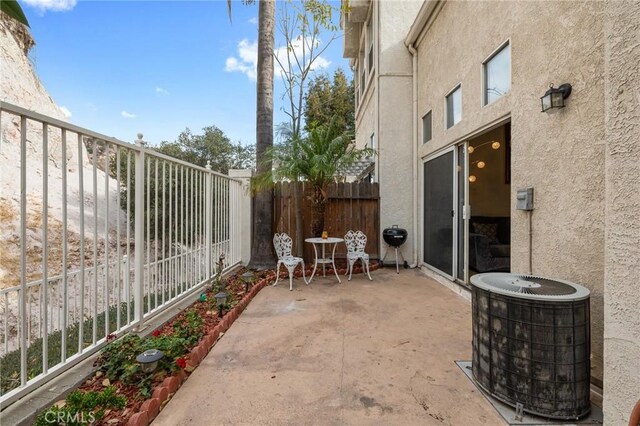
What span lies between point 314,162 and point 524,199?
3562 mm

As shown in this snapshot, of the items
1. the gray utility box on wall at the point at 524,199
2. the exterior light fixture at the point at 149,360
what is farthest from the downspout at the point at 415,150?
the exterior light fixture at the point at 149,360

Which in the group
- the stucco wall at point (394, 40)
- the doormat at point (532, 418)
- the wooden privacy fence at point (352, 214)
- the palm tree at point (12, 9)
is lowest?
the doormat at point (532, 418)

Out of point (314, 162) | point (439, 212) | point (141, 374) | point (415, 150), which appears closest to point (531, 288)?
point (141, 374)

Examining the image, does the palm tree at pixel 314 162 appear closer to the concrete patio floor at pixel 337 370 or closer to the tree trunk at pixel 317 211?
the tree trunk at pixel 317 211

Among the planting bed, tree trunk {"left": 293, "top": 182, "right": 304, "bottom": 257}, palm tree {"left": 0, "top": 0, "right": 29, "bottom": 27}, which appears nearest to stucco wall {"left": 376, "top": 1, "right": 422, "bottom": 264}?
tree trunk {"left": 293, "top": 182, "right": 304, "bottom": 257}

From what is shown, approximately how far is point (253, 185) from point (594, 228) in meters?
5.18

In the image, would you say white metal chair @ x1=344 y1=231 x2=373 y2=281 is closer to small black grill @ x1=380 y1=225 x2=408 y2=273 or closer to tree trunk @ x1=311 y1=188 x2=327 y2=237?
tree trunk @ x1=311 y1=188 x2=327 y2=237

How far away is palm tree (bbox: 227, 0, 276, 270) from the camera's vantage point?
618 centimetres

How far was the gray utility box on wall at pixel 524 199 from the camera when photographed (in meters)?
3.05

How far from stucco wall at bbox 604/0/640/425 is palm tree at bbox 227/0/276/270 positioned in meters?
5.21

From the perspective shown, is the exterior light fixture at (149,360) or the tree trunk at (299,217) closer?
the exterior light fixture at (149,360)

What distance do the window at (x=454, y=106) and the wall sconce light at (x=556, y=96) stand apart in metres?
2.11

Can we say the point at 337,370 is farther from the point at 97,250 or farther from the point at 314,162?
the point at 314,162

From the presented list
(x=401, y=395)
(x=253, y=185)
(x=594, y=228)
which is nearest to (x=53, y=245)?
(x=253, y=185)
